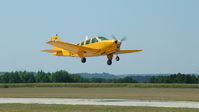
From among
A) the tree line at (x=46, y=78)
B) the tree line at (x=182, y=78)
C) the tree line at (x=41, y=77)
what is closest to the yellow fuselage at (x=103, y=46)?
the tree line at (x=182, y=78)

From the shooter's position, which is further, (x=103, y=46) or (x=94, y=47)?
(x=94, y=47)

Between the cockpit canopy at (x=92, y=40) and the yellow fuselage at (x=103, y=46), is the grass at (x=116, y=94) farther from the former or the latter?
the yellow fuselage at (x=103, y=46)

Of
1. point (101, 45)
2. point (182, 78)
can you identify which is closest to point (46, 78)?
point (182, 78)

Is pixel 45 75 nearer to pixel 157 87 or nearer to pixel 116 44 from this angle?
pixel 157 87

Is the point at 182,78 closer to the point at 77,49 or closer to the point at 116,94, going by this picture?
the point at 116,94

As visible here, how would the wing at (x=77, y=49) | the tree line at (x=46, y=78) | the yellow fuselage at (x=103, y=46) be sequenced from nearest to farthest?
the yellow fuselage at (x=103, y=46) < the wing at (x=77, y=49) < the tree line at (x=46, y=78)

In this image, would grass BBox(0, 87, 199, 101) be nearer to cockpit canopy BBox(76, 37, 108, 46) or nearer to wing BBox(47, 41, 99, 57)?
cockpit canopy BBox(76, 37, 108, 46)

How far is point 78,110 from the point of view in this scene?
1636 inches

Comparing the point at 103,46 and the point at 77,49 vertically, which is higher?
the point at 103,46

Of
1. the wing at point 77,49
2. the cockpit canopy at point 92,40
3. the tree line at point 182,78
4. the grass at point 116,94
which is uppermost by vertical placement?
the cockpit canopy at point 92,40

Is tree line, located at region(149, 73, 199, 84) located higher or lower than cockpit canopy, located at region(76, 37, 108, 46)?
lower

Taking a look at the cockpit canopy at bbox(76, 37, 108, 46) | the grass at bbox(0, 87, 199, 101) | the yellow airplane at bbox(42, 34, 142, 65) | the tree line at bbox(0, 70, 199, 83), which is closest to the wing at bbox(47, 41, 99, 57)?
the yellow airplane at bbox(42, 34, 142, 65)

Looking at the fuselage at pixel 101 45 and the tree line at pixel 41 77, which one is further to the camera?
the tree line at pixel 41 77

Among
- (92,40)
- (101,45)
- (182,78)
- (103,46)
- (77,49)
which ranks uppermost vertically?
(92,40)
